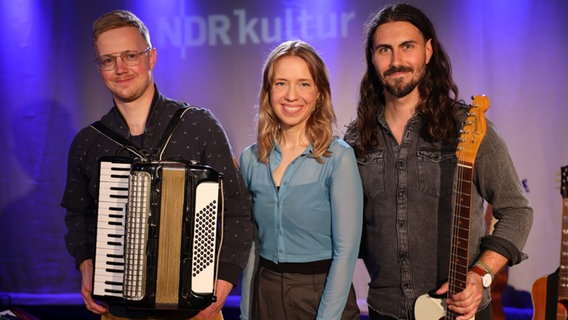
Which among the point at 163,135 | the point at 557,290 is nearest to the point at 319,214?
the point at 163,135

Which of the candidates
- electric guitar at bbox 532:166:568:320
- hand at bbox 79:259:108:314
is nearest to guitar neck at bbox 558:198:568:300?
electric guitar at bbox 532:166:568:320

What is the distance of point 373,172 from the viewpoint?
2520 millimetres

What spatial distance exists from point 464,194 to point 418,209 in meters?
0.22

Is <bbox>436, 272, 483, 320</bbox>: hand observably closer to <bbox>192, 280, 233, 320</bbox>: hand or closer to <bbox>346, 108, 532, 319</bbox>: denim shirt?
<bbox>346, 108, 532, 319</bbox>: denim shirt

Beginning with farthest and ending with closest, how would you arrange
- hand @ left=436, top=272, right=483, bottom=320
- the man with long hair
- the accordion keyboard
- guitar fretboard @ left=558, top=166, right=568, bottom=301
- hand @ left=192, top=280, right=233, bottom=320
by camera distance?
guitar fretboard @ left=558, top=166, right=568, bottom=301
hand @ left=192, top=280, right=233, bottom=320
the accordion keyboard
the man with long hair
hand @ left=436, top=272, right=483, bottom=320

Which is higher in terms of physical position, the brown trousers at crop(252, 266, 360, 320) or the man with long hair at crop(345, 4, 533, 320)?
the man with long hair at crop(345, 4, 533, 320)

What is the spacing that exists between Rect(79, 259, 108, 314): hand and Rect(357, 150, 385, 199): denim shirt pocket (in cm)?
124

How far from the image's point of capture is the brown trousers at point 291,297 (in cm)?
238

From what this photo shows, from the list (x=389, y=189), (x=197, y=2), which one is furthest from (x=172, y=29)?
(x=389, y=189)

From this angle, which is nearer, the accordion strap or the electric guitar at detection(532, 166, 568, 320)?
the accordion strap

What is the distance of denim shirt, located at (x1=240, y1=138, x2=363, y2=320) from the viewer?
2346 mm

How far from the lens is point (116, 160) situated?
Result: 2.45m

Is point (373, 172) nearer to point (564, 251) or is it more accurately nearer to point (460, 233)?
point (460, 233)

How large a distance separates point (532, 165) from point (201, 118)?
2.55 metres
